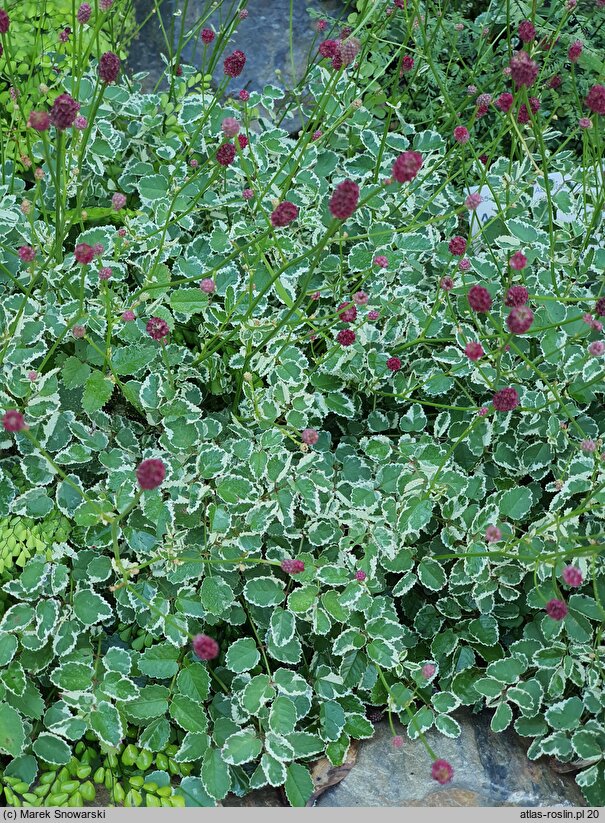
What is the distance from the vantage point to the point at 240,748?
1.99 m

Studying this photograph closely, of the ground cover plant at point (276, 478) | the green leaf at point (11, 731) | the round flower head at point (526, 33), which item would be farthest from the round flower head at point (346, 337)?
the green leaf at point (11, 731)

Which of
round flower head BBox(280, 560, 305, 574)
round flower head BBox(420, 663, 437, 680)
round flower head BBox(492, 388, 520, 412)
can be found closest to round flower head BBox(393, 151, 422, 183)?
round flower head BBox(492, 388, 520, 412)

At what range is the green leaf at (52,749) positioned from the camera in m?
1.98

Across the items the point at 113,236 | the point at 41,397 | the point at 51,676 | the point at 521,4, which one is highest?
the point at 521,4

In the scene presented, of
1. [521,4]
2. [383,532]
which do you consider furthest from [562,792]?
[521,4]

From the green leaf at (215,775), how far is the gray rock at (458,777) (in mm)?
324

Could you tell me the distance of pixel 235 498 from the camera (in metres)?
2.12

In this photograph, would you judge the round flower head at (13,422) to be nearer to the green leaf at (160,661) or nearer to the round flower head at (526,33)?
the green leaf at (160,661)

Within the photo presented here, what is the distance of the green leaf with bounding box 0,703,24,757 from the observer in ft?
6.27

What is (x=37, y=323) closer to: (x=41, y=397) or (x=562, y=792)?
(x=41, y=397)

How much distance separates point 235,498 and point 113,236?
0.95 m

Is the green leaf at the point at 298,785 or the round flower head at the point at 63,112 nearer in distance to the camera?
the round flower head at the point at 63,112

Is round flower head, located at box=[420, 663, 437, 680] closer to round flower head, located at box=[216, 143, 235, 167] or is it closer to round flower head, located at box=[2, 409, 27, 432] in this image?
round flower head, located at box=[2, 409, 27, 432]

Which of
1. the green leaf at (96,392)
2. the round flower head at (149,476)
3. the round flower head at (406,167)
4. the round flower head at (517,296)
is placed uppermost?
the round flower head at (406,167)
